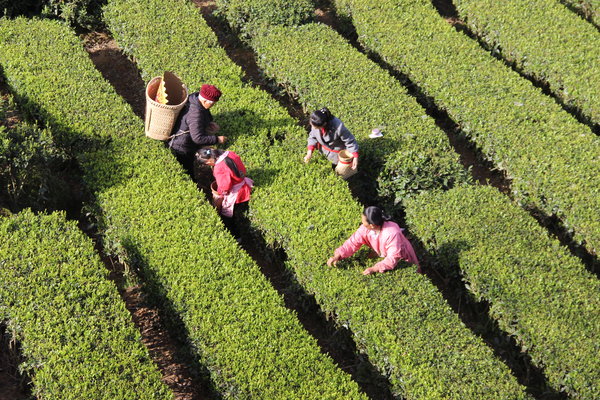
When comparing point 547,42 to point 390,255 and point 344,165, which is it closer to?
point 344,165

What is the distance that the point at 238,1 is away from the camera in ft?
48.1

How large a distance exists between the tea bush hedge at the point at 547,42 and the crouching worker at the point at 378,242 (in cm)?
631

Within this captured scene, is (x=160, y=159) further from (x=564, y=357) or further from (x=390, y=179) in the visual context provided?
(x=564, y=357)

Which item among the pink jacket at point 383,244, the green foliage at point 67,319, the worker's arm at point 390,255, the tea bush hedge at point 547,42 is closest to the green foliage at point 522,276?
the pink jacket at point 383,244

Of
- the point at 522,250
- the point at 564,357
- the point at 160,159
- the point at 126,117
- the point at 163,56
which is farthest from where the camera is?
the point at 163,56

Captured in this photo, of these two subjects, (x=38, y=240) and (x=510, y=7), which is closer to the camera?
(x=38, y=240)

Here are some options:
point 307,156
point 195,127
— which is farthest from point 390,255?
point 195,127

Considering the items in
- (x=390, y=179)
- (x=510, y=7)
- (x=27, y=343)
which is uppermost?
(x=510, y=7)

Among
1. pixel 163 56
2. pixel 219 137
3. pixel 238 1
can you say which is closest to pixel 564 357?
pixel 219 137

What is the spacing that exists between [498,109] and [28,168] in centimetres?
834

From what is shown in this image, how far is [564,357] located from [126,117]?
7.85 metres

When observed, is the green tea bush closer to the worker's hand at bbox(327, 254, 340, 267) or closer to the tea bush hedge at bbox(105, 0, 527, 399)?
the tea bush hedge at bbox(105, 0, 527, 399)

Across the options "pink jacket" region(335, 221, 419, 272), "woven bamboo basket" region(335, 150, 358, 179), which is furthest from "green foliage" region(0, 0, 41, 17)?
"pink jacket" region(335, 221, 419, 272)

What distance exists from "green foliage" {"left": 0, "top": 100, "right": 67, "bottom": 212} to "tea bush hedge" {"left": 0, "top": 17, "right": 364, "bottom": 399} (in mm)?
523
